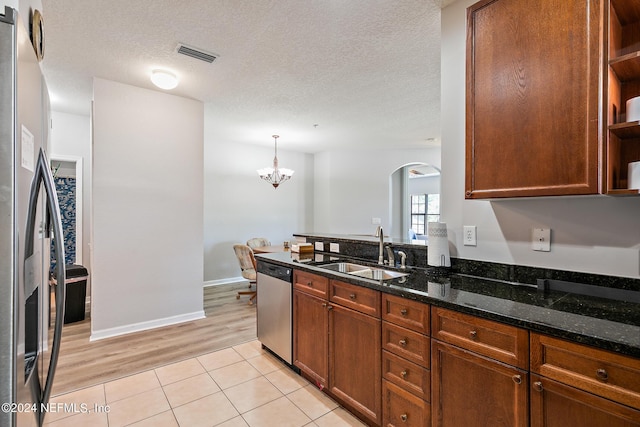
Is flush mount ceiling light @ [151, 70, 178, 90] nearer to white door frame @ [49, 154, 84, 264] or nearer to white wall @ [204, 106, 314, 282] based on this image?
white wall @ [204, 106, 314, 282]

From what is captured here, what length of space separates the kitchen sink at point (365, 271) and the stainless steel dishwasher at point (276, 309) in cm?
39

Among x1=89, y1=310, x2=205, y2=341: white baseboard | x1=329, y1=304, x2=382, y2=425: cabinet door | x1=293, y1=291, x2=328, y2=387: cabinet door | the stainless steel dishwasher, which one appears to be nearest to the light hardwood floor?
x1=89, y1=310, x2=205, y2=341: white baseboard

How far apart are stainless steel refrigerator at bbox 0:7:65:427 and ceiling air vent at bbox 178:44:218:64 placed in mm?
1742

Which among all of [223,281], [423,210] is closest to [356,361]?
[223,281]

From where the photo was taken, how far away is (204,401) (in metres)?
2.18

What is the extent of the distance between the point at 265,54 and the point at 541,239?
8.13 feet

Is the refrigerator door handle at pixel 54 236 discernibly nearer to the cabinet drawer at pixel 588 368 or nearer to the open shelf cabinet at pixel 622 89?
the cabinet drawer at pixel 588 368

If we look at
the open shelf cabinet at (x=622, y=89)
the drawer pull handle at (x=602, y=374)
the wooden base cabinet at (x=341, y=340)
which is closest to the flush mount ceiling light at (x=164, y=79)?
the wooden base cabinet at (x=341, y=340)

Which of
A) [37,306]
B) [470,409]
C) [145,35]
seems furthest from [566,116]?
[145,35]

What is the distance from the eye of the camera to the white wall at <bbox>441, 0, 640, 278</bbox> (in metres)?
1.45

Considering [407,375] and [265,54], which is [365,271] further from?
[265,54]

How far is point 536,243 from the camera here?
170 centimetres

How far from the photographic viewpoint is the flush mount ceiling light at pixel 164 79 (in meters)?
3.00

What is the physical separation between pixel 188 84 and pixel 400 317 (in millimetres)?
3121
